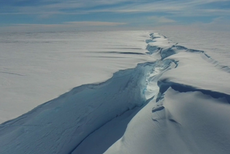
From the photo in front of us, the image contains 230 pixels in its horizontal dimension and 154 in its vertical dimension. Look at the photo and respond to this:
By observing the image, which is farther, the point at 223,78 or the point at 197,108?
the point at 223,78

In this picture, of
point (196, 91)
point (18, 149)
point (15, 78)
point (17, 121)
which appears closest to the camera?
point (17, 121)

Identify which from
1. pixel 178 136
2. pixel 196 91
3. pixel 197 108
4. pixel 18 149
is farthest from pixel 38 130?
pixel 196 91

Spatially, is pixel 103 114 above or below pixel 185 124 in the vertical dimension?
below

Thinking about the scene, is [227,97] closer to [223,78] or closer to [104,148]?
[223,78]

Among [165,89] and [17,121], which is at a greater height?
[17,121]

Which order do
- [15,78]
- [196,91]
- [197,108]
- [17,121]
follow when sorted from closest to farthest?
[17,121] < [197,108] < [196,91] < [15,78]

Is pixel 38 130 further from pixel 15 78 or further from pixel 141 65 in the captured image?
pixel 141 65

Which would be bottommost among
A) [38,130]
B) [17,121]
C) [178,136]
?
[178,136]

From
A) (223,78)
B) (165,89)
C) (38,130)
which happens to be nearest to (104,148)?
(38,130)

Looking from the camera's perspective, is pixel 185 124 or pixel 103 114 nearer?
pixel 185 124
